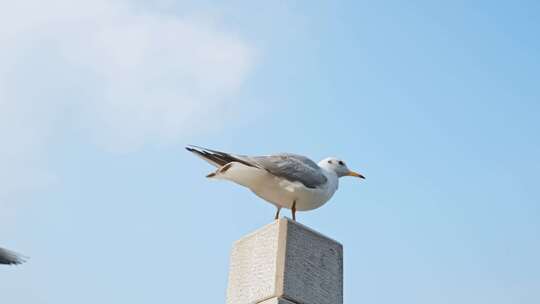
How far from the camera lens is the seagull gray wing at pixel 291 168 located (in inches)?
201

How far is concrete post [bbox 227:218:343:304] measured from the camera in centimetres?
423

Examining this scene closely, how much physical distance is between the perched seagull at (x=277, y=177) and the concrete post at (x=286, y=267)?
57 centimetres

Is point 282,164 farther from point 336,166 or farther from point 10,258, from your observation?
point 10,258

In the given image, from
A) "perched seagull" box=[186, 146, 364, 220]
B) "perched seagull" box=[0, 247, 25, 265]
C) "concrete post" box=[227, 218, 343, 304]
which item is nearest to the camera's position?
"concrete post" box=[227, 218, 343, 304]

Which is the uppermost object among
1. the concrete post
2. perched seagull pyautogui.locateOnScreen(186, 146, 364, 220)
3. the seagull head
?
the seagull head

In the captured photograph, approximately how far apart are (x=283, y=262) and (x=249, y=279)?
319mm

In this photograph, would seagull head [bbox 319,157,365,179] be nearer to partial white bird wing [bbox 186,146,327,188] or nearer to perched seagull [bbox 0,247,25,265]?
partial white bird wing [bbox 186,146,327,188]

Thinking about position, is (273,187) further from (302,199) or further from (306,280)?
(306,280)

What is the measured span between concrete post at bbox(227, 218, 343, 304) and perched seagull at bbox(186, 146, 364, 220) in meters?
0.57

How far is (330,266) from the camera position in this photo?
178 inches

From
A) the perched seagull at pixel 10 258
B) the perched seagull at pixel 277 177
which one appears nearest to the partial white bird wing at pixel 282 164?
the perched seagull at pixel 277 177

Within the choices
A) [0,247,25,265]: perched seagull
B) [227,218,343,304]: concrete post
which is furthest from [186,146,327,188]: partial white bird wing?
[0,247,25,265]: perched seagull

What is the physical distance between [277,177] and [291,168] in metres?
0.13

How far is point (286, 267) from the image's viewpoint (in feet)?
14.0
